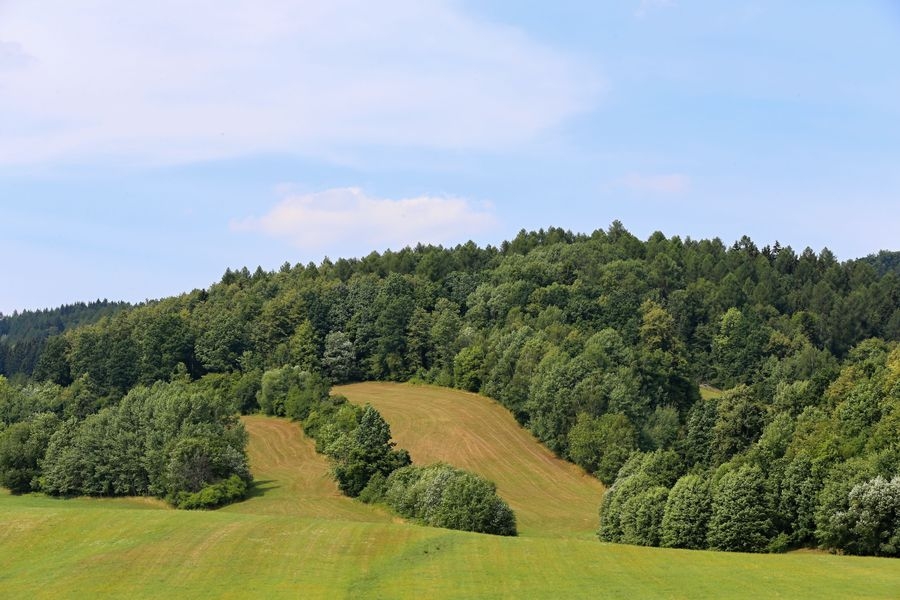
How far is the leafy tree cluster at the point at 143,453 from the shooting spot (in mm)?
100438

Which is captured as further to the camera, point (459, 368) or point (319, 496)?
point (459, 368)

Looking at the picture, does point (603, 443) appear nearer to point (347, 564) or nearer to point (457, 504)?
point (457, 504)

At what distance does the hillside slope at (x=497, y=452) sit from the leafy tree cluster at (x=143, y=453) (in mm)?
26254

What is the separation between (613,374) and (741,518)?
6460 cm

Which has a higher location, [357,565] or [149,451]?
[149,451]

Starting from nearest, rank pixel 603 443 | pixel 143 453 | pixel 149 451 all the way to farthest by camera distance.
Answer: pixel 149 451
pixel 143 453
pixel 603 443

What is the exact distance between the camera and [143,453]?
105 metres

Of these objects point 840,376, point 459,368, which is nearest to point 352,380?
point 459,368

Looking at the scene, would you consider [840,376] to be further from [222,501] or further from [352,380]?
[352,380]

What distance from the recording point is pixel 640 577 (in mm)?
58469

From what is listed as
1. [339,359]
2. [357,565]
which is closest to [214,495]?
[357,565]

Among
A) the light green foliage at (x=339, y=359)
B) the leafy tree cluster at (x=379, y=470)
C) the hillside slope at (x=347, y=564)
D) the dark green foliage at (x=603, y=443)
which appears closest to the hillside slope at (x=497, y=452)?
the dark green foliage at (x=603, y=443)

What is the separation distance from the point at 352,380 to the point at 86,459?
224 ft

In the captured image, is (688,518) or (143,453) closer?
(688,518)
